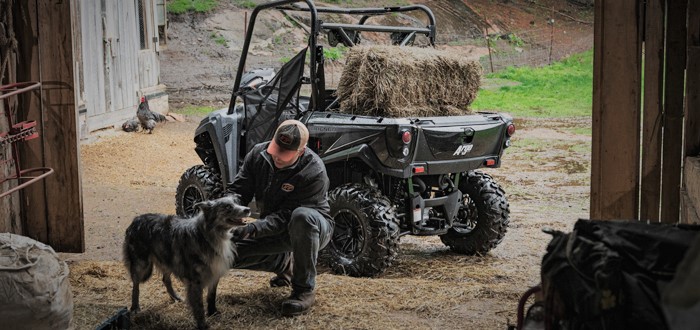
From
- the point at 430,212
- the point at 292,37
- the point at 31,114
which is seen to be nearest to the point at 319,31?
the point at 430,212

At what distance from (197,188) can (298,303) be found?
130 inches

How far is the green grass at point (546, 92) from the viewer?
1941 cm

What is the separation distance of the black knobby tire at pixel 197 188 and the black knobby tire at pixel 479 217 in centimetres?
227

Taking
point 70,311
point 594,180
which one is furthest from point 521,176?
point 70,311

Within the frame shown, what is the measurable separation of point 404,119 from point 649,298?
16.3 feet

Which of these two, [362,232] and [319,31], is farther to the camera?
[319,31]

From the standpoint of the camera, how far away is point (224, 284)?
682cm

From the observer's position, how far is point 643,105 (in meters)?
5.17

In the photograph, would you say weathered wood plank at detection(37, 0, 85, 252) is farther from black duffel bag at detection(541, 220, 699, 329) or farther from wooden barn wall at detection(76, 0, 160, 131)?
wooden barn wall at detection(76, 0, 160, 131)

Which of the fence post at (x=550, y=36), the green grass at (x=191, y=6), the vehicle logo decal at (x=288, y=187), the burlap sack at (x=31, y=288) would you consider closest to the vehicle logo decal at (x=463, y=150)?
the vehicle logo decal at (x=288, y=187)

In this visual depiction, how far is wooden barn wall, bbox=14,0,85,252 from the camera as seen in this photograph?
7.19 metres

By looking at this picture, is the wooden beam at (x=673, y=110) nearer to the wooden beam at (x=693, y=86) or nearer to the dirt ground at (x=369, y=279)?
the wooden beam at (x=693, y=86)

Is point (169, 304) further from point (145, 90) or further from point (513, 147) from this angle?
point (145, 90)

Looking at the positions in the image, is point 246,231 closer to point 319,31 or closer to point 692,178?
point 319,31
